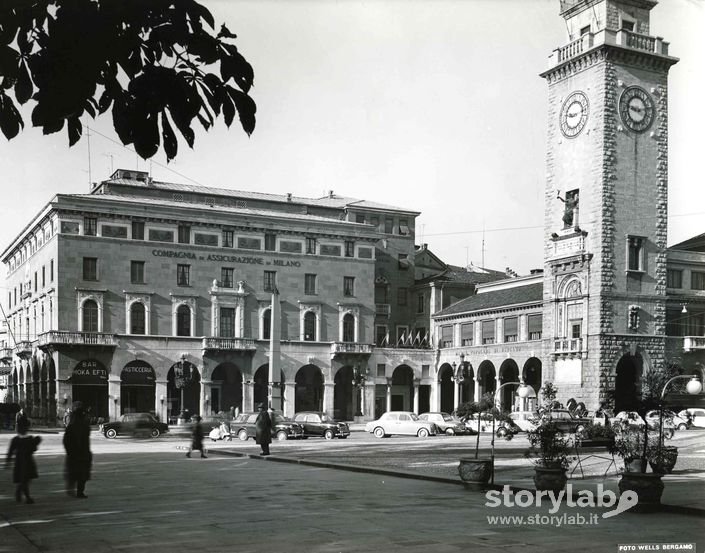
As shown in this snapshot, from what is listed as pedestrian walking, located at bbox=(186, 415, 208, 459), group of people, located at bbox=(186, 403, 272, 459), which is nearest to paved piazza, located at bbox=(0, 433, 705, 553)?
group of people, located at bbox=(186, 403, 272, 459)

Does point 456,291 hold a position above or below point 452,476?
above

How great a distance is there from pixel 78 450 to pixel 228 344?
1892 inches

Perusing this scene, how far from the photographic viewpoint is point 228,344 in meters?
64.8

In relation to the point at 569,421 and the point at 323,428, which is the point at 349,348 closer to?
the point at 323,428

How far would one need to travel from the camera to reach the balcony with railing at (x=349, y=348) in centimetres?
6888

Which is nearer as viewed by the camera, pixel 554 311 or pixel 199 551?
pixel 199 551

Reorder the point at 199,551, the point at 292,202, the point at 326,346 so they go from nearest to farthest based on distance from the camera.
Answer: the point at 199,551
the point at 326,346
the point at 292,202

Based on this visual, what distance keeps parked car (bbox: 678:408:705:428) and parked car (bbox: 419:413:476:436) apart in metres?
12.0

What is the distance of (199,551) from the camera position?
1126 cm

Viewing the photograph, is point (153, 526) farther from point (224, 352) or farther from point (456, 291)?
point (456, 291)

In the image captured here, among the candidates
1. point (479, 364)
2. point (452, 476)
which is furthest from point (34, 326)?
point (452, 476)

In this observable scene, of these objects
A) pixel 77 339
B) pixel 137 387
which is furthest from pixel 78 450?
pixel 137 387

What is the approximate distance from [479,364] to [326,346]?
11.1 m

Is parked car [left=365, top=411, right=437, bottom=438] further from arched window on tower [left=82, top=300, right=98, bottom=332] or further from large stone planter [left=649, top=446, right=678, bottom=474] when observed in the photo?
large stone planter [left=649, top=446, right=678, bottom=474]
